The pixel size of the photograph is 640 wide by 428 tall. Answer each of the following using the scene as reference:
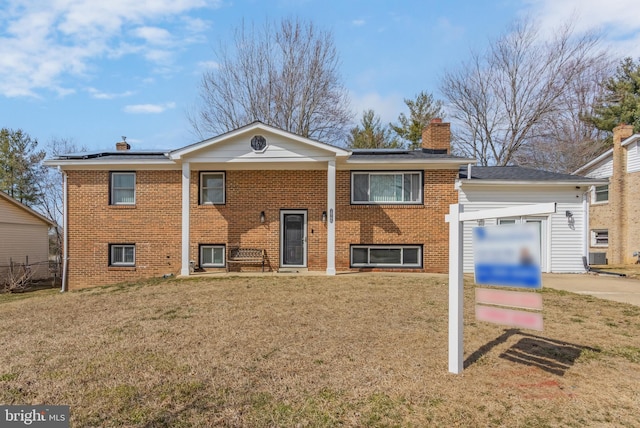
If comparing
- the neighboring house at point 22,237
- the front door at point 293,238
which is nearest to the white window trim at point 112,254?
the front door at point 293,238

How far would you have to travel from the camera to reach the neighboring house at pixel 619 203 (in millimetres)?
18391

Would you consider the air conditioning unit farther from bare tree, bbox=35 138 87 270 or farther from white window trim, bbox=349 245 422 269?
bare tree, bbox=35 138 87 270

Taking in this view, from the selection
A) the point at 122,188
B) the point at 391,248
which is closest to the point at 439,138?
Answer: the point at 391,248

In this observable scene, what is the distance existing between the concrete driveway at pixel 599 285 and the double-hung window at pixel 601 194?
10.4 meters

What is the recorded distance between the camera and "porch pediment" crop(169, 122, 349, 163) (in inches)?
446

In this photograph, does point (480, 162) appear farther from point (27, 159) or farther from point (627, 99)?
point (27, 159)

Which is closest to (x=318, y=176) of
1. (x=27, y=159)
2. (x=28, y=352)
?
(x=28, y=352)

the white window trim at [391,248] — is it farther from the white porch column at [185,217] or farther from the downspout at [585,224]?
the downspout at [585,224]

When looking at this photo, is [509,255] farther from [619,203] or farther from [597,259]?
[619,203]

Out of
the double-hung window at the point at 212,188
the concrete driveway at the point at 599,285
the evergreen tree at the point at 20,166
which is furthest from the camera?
the evergreen tree at the point at 20,166

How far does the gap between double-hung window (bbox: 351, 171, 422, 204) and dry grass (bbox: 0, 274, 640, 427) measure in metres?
5.29

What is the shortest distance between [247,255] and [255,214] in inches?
54.9

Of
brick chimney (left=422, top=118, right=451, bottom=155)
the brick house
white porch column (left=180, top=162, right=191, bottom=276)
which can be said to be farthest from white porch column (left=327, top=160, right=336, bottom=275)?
white porch column (left=180, top=162, right=191, bottom=276)

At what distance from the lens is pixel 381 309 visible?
275 inches
